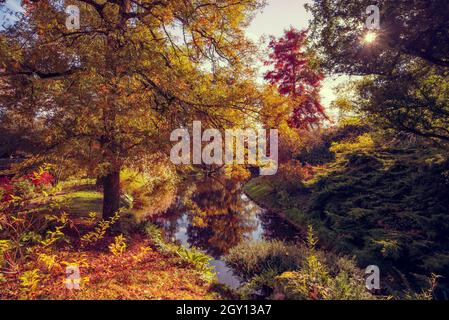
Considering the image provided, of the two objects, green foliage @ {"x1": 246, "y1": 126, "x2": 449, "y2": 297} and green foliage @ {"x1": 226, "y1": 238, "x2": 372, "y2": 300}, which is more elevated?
green foliage @ {"x1": 246, "y1": 126, "x2": 449, "y2": 297}

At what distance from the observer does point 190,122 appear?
25.0ft

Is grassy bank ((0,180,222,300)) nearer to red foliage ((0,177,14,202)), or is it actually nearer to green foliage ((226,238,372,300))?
red foliage ((0,177,14,202))

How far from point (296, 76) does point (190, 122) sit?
18324 mm

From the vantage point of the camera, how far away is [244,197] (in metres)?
22.6

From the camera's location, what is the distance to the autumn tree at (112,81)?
680cm

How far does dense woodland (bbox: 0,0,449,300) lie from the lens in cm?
623

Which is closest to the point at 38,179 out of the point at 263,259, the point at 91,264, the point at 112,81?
the point at 91,264

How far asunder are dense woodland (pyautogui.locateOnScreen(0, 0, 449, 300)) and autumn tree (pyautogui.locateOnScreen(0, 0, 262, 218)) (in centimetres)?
4

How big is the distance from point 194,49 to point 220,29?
3.43 feet

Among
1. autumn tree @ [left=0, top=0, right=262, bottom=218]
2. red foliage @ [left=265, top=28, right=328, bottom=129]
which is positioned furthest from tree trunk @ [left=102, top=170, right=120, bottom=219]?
red foliage @ [left=265, top=28, right=328, bottom=129]

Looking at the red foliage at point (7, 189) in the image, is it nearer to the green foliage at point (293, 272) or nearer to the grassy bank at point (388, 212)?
the green foliage at point (293, 272)

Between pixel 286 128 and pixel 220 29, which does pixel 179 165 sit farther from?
pixel 220 29

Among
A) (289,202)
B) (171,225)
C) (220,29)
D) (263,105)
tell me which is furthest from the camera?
(289,202)
